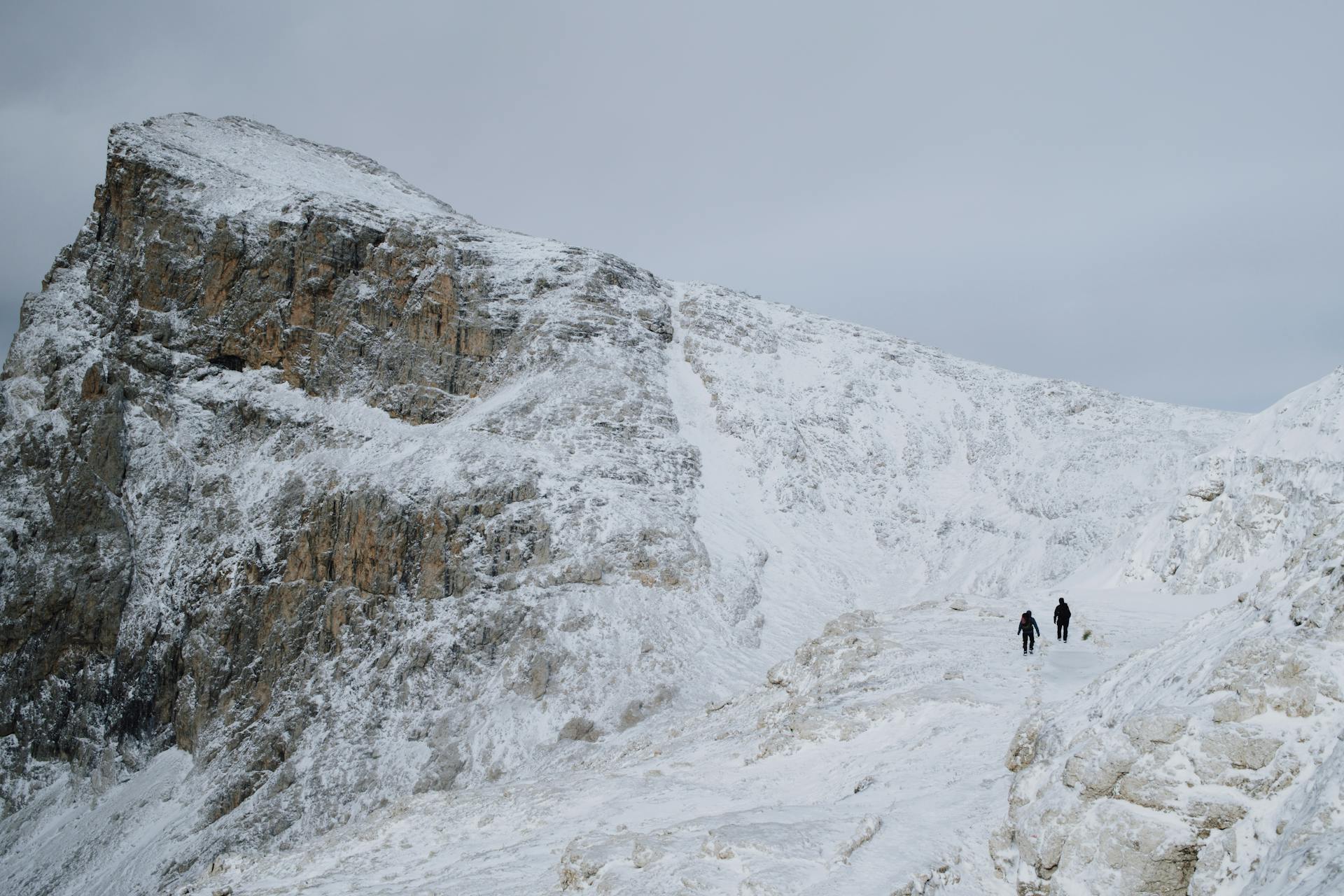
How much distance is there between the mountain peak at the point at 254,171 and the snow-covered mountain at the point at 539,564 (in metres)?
0.51

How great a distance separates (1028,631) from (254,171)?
65.0m

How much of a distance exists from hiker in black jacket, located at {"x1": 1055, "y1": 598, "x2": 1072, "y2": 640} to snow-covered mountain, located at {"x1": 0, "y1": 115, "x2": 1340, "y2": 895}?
119 centimetres

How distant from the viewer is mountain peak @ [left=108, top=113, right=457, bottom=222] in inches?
2406

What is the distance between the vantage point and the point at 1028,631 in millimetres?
19906

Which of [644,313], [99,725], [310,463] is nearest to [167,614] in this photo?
[99,725]

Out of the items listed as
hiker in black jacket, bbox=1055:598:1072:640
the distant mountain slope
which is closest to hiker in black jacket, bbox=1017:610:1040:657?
hiker in black jacket, bbox=1055:598:1072:640

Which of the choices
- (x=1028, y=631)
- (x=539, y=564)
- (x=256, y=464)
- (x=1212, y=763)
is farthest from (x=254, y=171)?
(x=1212, y=763)

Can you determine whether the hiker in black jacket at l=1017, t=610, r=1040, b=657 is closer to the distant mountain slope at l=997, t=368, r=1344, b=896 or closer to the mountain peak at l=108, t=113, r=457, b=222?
the distant mountain slope at l=997, t=368, r=1344, b=896

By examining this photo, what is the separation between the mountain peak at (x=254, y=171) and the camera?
61125 mm

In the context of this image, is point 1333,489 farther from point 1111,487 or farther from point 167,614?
point 167,614

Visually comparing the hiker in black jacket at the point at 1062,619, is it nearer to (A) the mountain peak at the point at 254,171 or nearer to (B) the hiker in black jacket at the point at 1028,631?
(B) the hiker in black jacket at the point at 1028,631

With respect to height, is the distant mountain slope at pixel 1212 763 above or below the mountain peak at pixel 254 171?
below

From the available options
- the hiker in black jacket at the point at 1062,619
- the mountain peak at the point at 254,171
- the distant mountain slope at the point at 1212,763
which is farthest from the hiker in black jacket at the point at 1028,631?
the mountain peak at the point at 254,171

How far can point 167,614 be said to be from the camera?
49344mm
